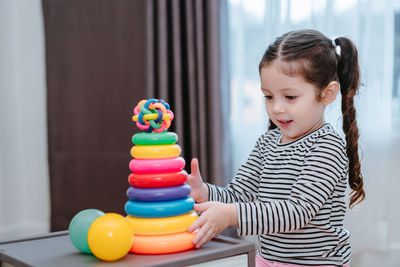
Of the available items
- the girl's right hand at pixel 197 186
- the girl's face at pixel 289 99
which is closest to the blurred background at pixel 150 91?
the girl's face at pixel 289 99

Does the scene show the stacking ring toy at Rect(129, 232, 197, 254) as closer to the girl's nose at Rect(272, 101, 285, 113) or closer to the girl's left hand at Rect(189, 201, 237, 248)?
the girl's left hand at Rect(189, 201, 237, 248)

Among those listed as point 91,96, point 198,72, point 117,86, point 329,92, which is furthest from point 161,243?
point 91,96

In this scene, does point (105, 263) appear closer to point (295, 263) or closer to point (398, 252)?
point (295, 263)

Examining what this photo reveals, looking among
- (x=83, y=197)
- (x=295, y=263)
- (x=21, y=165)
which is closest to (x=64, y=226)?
(x=83, y=197)

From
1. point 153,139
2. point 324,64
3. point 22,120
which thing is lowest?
point 22,120

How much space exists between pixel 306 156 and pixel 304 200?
5.0 inches

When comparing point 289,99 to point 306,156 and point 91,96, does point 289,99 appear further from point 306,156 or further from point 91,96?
point 91,96

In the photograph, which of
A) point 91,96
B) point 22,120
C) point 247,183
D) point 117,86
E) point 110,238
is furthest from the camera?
point 22,120

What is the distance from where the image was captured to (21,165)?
2.97 meters

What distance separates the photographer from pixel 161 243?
911 mm

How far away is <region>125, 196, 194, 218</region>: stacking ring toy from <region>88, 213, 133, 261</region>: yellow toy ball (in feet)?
0.17

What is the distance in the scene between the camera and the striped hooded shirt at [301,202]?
1.04m

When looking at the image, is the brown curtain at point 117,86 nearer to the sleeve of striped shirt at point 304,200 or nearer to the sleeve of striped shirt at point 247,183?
the sleeve of striped shirt at point 247,183

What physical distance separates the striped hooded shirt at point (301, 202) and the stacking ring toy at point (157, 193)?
5.7 inches
